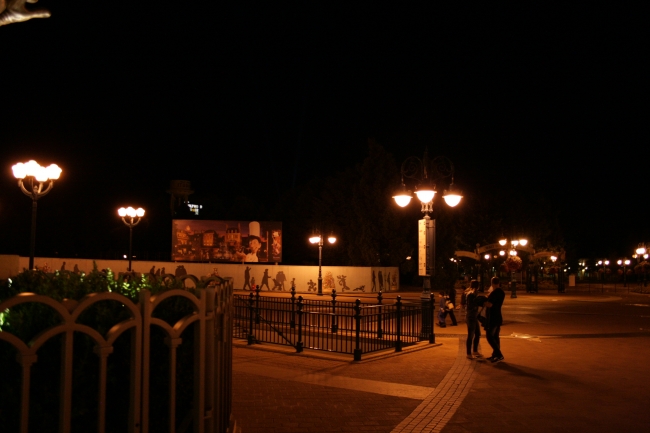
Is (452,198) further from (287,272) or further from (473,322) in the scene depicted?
(287,272)

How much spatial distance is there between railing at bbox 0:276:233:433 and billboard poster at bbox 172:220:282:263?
38.0m

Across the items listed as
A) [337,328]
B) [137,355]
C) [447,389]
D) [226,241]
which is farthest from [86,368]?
[226,241]

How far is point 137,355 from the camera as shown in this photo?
12.3ft

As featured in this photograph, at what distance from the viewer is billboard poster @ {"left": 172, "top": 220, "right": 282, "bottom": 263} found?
42.8 meters

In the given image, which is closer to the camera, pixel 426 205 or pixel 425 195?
pixel 425 195

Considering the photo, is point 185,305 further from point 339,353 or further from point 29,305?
point 339,353

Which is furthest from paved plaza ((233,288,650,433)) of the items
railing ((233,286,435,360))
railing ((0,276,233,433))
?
railing ((0,276,233,433))

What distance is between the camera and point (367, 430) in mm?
7027

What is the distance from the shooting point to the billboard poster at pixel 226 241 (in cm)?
4275

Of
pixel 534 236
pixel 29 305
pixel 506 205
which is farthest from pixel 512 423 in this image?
pixel 534 236

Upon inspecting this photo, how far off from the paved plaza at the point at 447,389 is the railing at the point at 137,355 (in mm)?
2907

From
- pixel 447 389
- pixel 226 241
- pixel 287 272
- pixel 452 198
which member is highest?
pixel 452 198

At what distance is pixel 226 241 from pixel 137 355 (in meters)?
40.0

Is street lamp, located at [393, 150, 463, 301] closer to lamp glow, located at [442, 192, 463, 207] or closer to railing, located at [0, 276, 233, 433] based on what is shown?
lamp glow, located at [442, 192, 463, 207]
